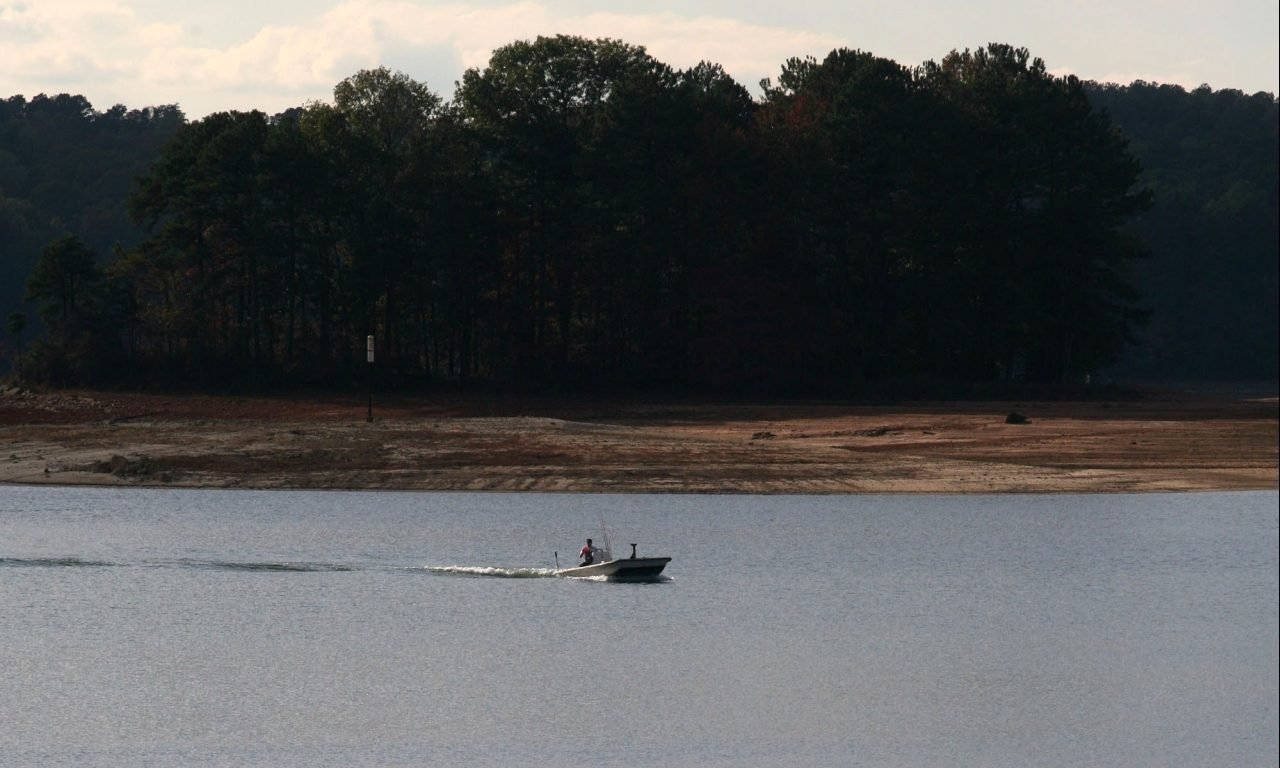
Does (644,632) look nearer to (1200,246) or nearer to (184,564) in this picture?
(184,564)

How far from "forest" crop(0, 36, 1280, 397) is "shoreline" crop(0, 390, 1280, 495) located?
8.18 meters

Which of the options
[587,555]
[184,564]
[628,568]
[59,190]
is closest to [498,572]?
[587,555]

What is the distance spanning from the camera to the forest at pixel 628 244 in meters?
95.6

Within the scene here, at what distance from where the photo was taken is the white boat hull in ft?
159

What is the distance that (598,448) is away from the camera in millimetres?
70438

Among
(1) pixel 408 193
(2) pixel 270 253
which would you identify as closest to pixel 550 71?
(1) pixel 408 193

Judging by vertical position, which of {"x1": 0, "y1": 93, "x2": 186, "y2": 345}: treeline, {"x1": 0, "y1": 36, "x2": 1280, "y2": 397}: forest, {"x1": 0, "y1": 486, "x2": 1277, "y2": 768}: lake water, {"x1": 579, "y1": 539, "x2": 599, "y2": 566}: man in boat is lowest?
{"x1": 0, "y1": 486, "x2": 1277, "y2": 768}: lake water

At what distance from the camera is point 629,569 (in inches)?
1919

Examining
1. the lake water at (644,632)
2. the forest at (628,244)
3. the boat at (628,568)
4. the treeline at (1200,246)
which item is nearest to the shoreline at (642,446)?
the lake water at (644,632)

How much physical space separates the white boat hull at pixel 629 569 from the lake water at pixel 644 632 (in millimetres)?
390

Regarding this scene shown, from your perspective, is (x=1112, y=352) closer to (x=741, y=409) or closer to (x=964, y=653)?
(x=741, y=409)

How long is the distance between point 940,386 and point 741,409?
12.0m

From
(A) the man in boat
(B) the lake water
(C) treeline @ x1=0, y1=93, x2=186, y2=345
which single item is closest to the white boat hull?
(A) the man in boat

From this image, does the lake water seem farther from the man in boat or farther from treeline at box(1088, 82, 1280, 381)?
treeline at box(1088, 82, 1280, 381)
